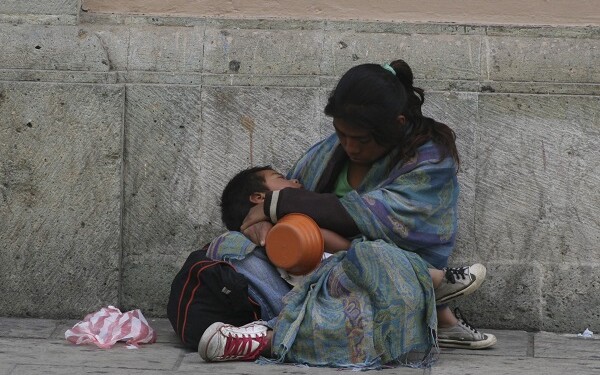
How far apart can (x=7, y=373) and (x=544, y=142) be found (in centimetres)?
237

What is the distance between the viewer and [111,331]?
5.36 meters

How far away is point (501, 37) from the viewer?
567 cm

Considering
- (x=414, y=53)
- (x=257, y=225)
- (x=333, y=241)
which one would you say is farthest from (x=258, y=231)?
(x=414, y=53)

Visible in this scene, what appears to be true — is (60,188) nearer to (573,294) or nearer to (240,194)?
(240,194)

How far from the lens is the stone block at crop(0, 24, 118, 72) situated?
5.69 metres

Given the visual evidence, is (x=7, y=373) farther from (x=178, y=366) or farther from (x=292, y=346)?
(x=292, y=346)

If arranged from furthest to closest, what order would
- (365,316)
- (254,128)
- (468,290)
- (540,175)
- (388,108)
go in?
1. (254,128)
2. (540,175)
3. (468,290)
4. (388,108)
5. (365,316)

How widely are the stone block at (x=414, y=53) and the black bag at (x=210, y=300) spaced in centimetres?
104

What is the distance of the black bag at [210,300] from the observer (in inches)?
202

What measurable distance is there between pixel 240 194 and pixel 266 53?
674 millimetres

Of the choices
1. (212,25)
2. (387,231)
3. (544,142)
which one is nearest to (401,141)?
(387,231)

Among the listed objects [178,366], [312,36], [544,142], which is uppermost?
[312,36]

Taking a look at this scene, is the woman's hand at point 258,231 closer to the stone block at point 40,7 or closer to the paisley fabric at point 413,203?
the paisley fabric at point 413,203

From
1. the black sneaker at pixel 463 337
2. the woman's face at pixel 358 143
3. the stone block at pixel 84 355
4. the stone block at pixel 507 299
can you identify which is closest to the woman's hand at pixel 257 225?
the woman's face at pixel 358 143
